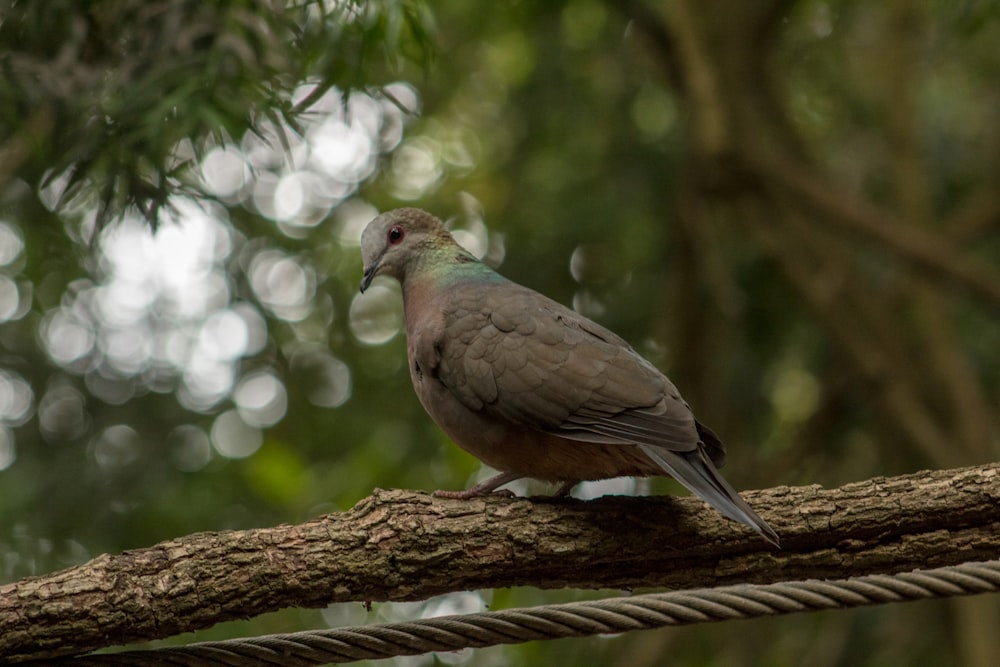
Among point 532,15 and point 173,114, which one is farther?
point 532,15

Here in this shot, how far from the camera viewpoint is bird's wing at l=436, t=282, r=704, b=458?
3229 millimetres

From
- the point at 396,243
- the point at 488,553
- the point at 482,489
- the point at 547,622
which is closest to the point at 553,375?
the point at 482,489

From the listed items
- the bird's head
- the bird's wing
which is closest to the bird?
the bird's wing

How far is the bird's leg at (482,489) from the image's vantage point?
331 cm

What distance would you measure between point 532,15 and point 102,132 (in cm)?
353

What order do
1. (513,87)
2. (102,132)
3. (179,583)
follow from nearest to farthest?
1. (179,583)
2. (102,132)
3. (513,87)

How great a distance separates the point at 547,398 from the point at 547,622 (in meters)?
0.72

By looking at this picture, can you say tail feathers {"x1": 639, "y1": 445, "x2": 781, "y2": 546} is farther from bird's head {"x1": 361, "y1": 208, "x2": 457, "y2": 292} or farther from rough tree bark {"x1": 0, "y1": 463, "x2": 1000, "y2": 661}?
bird's head {"x1": 361, "y1": 208, "x2": 457, "y2": 292}

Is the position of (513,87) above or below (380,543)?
above

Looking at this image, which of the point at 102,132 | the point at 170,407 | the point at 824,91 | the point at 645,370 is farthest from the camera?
the point at 824,91

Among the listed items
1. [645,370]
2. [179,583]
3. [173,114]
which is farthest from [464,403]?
[173,114]

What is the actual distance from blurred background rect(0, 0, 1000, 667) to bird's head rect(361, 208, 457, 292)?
0.82 m

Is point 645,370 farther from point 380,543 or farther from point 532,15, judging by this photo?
point 532,15

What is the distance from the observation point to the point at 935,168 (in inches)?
333
